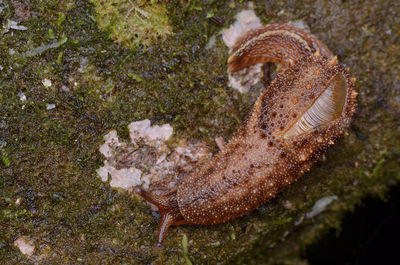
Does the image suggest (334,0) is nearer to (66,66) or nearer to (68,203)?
(66,66)

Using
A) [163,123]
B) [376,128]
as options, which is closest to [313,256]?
[376,128]

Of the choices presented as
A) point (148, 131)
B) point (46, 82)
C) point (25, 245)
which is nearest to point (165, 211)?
point (148, 131)

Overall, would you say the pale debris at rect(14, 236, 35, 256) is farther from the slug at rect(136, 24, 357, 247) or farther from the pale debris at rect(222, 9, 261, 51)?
the pale debris at rect(222, 9, 261, 51)

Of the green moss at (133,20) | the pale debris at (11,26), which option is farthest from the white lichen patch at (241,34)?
the pale debris at (11,26)

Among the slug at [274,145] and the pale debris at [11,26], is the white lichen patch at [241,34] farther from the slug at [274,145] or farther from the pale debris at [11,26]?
the pale debris at [11,26]

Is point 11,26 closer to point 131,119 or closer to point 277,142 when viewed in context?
point 131,119

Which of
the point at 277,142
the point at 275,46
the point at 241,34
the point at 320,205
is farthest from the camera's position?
the point at 241,34
